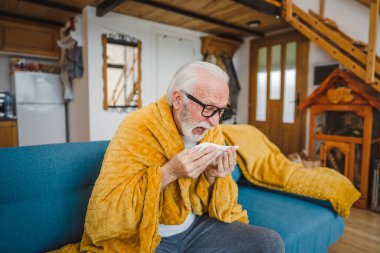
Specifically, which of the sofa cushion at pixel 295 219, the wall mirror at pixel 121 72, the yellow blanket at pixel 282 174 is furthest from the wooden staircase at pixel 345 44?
the wall mirror at pixel 121 72

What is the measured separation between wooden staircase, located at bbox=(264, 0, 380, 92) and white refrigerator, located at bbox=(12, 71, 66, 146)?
138 inches

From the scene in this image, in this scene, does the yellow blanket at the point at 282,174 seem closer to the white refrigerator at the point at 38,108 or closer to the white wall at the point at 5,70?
the white refrigerator at the point at 38,108

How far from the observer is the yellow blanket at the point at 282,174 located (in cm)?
165

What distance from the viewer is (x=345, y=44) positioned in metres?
2.93

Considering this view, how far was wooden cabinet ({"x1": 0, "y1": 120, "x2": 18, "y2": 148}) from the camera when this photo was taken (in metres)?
3.73

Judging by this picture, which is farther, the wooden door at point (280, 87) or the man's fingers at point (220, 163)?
the wooden door at point (280, 87)

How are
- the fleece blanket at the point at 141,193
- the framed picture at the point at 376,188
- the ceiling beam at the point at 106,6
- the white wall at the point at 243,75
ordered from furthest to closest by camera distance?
the white wall at the point at 243,75, the ceiling beam at the point at 106,6, the framed picture at the point at 376,188, the fleece blanket at the point at 141,193

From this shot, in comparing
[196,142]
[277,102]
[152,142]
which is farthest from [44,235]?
[277,102]

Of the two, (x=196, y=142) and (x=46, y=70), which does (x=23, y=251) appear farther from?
(x=46, y=70)

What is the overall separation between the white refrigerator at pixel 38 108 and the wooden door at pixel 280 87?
3.48 m

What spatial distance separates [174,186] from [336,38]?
113 inches

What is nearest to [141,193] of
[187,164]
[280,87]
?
[187,164]

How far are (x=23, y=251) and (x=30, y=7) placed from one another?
11.7 ft

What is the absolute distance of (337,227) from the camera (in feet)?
5.57
